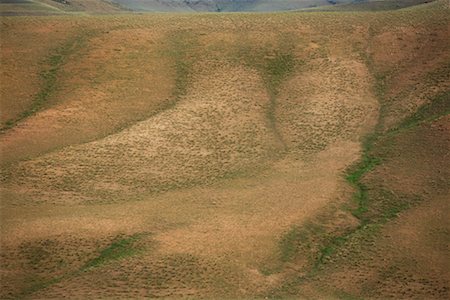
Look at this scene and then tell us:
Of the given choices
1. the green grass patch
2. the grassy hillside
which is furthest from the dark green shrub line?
the green grass patch

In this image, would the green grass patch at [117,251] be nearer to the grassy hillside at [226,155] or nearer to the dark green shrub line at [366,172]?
the grassy hillside at [226,155]

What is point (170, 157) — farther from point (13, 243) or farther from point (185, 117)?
point (13, 243)

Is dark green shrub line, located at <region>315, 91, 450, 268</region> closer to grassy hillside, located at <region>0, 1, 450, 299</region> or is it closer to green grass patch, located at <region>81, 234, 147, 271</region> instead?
Result: grassy hillside, located at <region>0, 1, 450, 299</region>

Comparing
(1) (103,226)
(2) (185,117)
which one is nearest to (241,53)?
(2) (185,117)

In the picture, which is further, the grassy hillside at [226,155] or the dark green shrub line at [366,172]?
the dark green shrub line at [366,172]

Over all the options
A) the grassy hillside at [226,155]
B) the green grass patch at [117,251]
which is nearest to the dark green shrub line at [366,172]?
the grassy hillside at [226,155]

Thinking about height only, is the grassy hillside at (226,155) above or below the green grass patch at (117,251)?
above

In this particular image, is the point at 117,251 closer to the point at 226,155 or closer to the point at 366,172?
the point at 226,155

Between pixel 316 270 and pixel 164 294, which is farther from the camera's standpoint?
pixel 316 270
